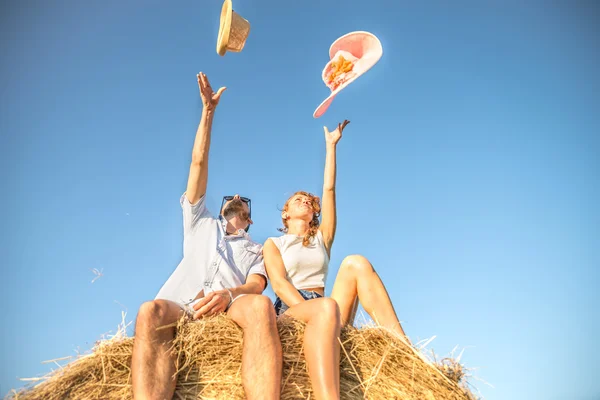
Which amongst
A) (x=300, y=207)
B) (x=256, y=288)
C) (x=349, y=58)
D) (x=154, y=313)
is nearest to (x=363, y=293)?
(x=256, y=288)

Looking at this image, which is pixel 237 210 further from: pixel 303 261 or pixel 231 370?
pixel 231 370

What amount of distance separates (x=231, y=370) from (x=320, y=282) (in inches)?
59.7

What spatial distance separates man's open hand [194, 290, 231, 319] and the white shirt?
301 millimetres

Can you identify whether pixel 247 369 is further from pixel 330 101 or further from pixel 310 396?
pixel 330 101

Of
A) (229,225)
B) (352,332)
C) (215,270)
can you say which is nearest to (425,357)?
(352,332)

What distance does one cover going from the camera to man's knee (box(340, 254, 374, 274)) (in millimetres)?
3885

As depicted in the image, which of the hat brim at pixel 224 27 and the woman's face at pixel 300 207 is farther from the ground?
the hat brim at pixel 224 27

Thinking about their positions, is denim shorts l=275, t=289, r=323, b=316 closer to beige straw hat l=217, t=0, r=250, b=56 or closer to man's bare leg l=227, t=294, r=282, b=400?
man's bare leg l=227, t=294, r=282, b=400

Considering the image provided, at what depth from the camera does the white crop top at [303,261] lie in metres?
4.47

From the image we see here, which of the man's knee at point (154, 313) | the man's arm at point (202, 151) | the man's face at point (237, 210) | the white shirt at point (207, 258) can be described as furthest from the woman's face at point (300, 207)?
the man's knee at point (154, 313)

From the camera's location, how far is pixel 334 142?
529cm

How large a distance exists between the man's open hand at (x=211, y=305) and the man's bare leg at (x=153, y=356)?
26 cm

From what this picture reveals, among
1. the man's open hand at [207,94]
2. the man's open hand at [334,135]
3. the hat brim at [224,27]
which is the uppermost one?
the hat brim at [224,27]

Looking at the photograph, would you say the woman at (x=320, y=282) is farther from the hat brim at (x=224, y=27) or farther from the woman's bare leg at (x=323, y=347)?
the hat brim at (x=224, y=27)
